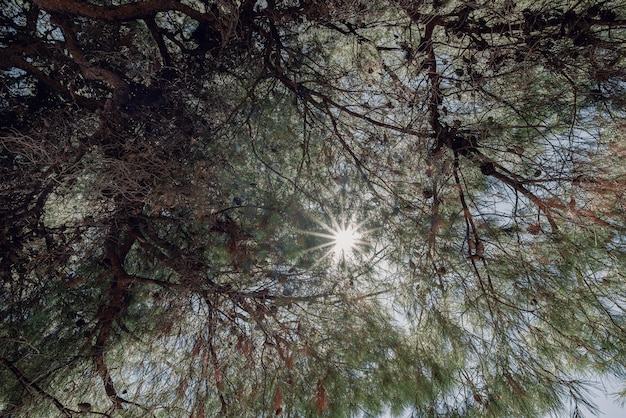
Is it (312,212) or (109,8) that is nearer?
(109,8)

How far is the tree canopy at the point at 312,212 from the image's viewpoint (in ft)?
6.36

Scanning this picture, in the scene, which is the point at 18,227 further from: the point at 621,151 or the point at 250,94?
the point at 621,151

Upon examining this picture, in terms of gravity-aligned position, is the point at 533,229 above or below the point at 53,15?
below

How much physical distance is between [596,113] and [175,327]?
106 inches

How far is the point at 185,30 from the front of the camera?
8.87ft

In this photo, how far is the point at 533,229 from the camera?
1.89 meters

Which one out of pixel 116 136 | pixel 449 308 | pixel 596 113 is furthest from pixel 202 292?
pixel 596 113

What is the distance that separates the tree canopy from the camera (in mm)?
1938

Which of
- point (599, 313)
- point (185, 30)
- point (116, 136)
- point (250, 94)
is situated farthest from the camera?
point (185, 30)

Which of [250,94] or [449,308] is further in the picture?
[250,94]

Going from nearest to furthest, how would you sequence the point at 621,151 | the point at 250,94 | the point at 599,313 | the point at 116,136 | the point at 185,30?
the point at 621,151 < the point at 599,313 < the point at 116,136 < the point at 250,94 < the point at 185,30

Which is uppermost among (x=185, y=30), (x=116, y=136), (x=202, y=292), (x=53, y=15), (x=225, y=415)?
(x=185, y=30)

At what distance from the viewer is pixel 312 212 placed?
8.21 ft

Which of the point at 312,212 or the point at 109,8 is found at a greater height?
the point at 109,8
